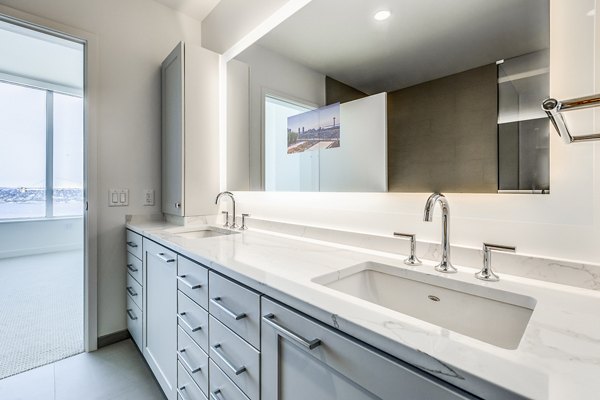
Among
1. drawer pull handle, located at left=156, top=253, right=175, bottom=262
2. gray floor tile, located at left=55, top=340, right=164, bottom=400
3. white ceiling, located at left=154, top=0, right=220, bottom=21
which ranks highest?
white ceiling, located at left=154, top=0, right=220, bottom=21

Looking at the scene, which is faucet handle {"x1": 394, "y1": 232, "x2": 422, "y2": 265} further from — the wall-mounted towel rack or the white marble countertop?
the wall-mounted towel rack

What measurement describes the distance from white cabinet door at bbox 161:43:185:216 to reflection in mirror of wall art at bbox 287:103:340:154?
33.8 inches

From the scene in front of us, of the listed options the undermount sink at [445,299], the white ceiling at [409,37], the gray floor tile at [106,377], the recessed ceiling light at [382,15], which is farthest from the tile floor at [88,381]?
the recessed ceiling light at [382,15]

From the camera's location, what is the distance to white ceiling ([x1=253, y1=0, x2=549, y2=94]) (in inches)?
33.9

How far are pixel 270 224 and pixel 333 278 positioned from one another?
2.91 feet

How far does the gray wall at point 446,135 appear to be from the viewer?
3.00 feet

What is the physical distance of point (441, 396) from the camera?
1.47 feet

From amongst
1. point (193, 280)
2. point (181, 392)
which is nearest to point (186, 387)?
point (181, 392)

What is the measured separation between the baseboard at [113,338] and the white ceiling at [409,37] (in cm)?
225

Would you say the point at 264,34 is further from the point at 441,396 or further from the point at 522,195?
the point at 441,396

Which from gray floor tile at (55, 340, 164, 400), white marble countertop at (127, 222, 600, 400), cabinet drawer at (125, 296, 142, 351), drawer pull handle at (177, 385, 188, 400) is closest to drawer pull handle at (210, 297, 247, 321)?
white marble countertop at (127, 222, 600, 400)

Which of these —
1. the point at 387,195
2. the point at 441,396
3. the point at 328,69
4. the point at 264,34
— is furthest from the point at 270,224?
the point at 441,396

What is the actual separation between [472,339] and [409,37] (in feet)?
3.53

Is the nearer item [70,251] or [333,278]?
[333,278]
